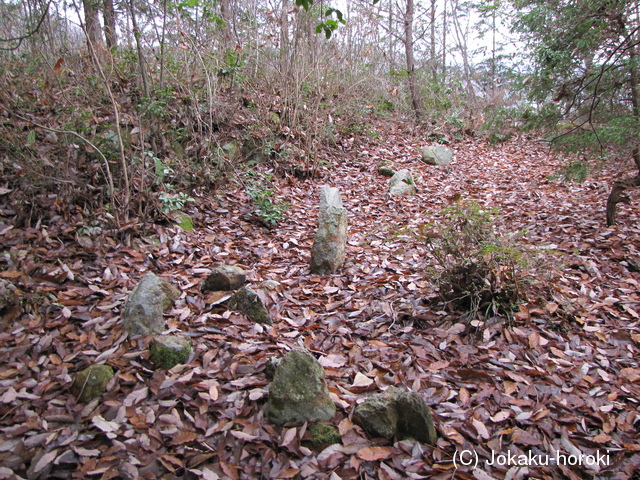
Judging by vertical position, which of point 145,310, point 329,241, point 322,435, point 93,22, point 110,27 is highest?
point 93,22

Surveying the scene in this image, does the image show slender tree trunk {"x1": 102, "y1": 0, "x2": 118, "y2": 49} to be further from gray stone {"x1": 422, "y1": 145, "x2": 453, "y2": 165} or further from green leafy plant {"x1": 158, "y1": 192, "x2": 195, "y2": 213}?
gray stone {"x1": 422, "y1": 145, "x2": 453, "y2": 165}

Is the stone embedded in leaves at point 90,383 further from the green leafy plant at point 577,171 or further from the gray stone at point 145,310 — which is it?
the green leafy plant at point 577,171

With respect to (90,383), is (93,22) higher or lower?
higher

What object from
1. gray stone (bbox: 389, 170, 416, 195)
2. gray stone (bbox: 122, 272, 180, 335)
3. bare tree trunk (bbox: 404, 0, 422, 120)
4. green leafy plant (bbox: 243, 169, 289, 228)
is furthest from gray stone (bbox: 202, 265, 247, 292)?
bare tree trunk (bbox: 404, 0, 422, 120)

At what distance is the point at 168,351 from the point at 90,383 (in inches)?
17.4

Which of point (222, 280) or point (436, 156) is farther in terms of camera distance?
point (436, 156)

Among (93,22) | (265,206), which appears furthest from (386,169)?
(93,22)

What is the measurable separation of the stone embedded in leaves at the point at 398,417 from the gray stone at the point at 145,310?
60.4 inches

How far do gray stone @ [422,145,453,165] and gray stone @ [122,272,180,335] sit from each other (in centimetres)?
695

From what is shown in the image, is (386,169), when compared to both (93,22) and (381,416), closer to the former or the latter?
(93,22)

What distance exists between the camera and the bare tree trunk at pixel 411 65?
1030cm

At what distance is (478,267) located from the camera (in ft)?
9.27

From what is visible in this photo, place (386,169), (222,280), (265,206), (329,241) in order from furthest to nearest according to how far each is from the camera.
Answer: (386,169) → (265,206) → (329,241) → (222,280)

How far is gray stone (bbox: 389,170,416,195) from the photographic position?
252 inches
